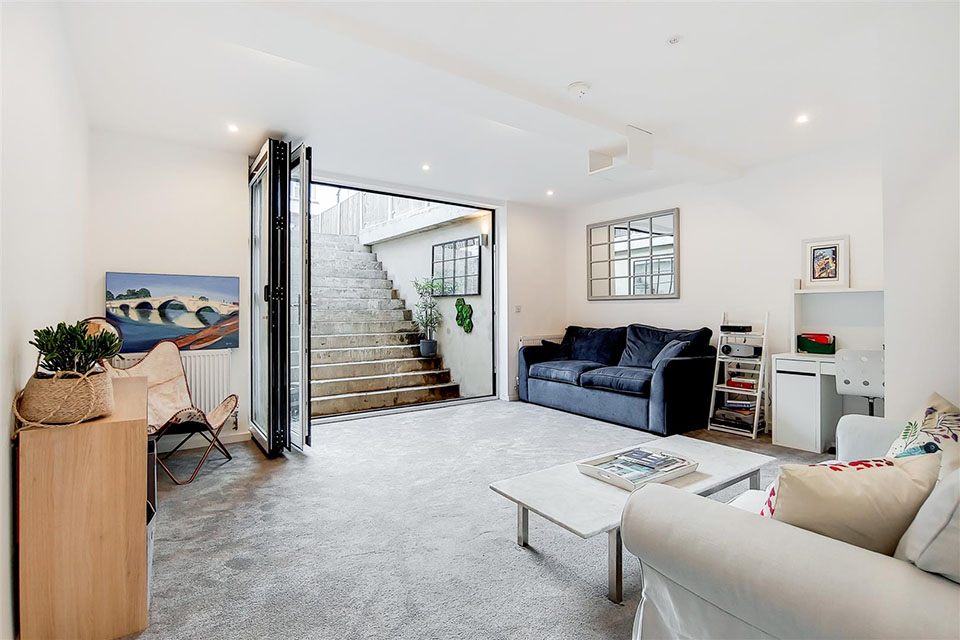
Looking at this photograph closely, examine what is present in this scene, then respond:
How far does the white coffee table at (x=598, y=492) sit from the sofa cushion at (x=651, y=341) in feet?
7.51

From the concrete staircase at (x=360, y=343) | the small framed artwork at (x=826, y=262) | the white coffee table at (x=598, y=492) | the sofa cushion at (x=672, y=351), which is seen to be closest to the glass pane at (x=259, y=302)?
the concrete staircase at (x=360, y=343)

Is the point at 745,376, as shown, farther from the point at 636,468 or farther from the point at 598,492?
the point at 598,492

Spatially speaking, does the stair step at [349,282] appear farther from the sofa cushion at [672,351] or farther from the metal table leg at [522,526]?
the metal table leg at [522,526]

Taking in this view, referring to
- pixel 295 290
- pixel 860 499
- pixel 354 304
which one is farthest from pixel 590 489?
pixel 354 304

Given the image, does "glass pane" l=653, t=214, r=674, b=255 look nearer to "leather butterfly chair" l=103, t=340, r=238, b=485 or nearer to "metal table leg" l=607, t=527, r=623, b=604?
"metal table leg" l=607, t=527, r=623, b=604

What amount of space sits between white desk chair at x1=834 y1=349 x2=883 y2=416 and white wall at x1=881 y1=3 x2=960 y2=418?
124 centimetres

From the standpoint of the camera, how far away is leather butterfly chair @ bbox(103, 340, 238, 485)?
3309mm

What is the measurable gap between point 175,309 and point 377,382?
2686 millimetres

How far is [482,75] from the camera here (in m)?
2.79

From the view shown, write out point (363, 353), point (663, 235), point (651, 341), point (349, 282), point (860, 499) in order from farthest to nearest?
Answer: point (349, 282) < point (363, 353) < point (663, 235) < point (651, 341) < point (860, 499)

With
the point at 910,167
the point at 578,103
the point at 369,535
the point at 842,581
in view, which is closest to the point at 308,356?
the point at 369,535

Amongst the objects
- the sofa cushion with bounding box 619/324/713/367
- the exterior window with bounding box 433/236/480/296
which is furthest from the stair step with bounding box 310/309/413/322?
the sofa cushion with bounding box 619/324/713/367

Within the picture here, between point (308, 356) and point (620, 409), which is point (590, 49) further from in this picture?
point (620, 409)

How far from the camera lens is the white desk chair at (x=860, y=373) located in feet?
10.9
